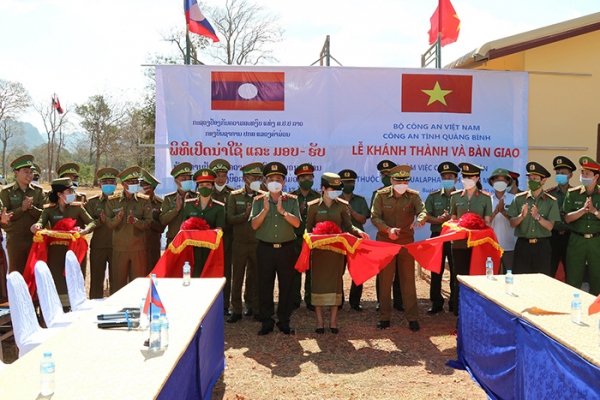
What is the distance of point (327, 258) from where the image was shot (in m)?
5.64

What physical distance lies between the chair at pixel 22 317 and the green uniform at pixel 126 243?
209cm

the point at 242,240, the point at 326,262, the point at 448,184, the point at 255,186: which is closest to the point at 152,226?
the point at 242,240

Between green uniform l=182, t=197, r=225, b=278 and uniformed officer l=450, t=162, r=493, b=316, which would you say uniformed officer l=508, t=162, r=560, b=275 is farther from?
green uniform l=182, t=197, r=225, b=278

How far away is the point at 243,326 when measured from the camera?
19.6 feet

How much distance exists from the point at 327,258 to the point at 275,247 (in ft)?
2.15

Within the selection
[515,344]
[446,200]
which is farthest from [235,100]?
[515,344]

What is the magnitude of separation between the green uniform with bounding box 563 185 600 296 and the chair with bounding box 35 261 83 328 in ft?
19.6

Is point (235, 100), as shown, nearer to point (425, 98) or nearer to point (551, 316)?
point (425, 98)

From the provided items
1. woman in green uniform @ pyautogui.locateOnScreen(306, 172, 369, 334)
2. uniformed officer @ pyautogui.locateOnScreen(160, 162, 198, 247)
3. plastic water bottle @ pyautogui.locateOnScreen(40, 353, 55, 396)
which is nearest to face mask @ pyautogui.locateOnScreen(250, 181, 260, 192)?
woman in green uniform @ pyautogui.locateOnScreen(306, 172, 369, 334)

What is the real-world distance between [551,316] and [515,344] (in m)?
0.36

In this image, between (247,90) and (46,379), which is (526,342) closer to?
(46,379)

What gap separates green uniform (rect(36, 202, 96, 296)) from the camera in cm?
598

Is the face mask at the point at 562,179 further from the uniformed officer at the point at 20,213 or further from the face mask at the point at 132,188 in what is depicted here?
the uniformed officer at the point at 20,213

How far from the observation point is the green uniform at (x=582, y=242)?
5938mm
